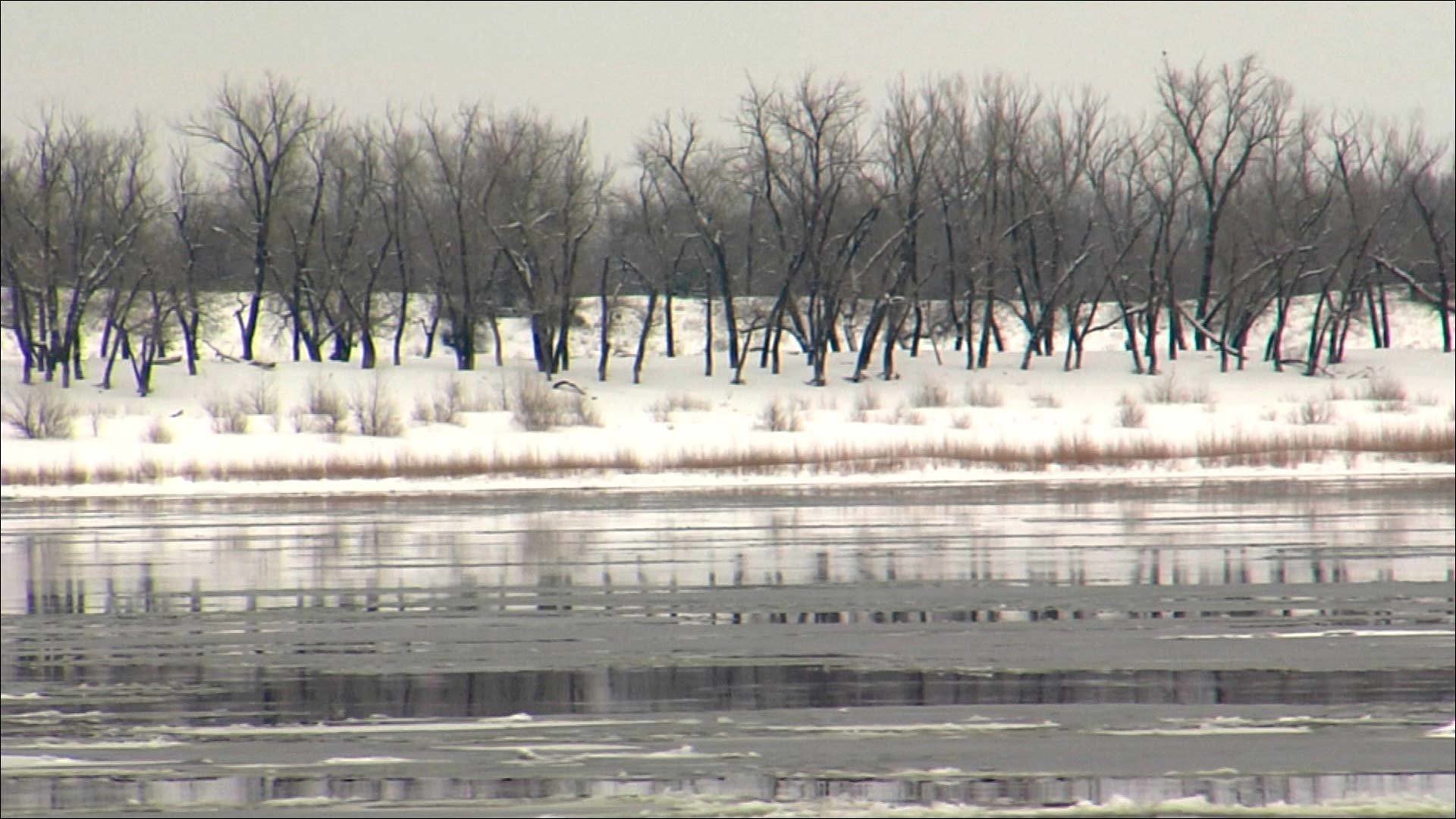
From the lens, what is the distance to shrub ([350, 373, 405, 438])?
163ft

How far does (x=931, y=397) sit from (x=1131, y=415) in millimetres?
9043

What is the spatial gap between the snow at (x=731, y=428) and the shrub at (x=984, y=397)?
135mm

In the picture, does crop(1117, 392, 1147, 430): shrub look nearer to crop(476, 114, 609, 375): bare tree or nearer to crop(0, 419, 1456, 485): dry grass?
crop(0, 419, 1456, 485): dry grass

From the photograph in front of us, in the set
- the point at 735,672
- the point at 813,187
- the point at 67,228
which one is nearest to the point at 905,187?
the point at 813,187

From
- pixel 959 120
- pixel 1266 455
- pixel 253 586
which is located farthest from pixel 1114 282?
pixel 253 586

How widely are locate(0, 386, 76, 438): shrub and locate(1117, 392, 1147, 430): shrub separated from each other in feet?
95.3

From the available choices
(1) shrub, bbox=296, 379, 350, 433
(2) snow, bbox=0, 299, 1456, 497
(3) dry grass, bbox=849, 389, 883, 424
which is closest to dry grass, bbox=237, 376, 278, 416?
(2) snow, bbox=0, 299, 1456, 497

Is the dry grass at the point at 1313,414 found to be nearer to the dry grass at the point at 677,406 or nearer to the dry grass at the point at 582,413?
the dry grass at the point at 677,406

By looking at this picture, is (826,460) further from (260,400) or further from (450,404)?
(260,400)

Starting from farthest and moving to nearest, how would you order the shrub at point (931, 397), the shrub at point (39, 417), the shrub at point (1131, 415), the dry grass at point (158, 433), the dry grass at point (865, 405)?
the shrub at point (931, 397) < the dry grass at point (865, 405) < the shrub at point (1131, 415) < the shrub at point (39, 417) < the dry grass at point (158, 433)

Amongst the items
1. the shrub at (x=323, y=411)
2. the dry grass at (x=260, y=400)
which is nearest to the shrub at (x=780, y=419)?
the shrub at (x=323, y=411)

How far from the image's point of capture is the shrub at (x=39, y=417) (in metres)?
48.1

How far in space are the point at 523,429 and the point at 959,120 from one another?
2662 centimetres

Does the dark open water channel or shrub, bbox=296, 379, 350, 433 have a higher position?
shrub, bbox=296, 379, 350, 433
